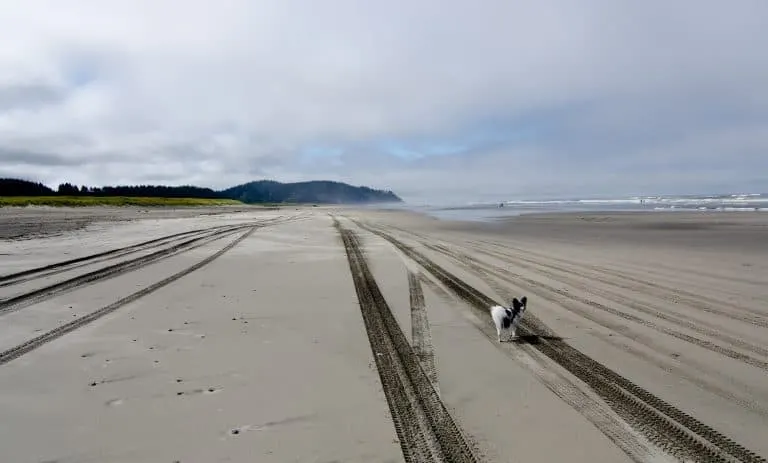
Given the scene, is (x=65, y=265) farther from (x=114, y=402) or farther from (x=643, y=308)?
(x=643, y=308)

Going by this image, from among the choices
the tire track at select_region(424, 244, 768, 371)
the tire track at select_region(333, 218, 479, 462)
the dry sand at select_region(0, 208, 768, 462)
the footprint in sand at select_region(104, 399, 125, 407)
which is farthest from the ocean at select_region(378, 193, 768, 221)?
the footprint in sand at select_region(104, 399, 125, 407)

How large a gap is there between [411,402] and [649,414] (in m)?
2.43

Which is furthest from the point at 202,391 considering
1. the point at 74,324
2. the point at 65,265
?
the point at 65,265

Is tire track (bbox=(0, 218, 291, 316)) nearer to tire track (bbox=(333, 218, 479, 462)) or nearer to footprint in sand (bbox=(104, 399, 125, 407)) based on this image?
footprint in sand (bbox=(104, 399, 125, 407))

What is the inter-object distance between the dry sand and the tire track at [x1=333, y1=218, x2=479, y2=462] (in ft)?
0.09

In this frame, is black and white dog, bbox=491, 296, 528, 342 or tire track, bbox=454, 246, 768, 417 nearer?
tire track, bbox=454, 246, 768, 417

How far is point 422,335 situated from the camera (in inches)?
278

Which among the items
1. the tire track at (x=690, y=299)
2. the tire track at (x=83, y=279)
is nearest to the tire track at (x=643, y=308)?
the tire track at (x=690, y=299)

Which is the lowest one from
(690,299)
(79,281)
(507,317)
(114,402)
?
(114,402)

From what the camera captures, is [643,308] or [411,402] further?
[643,308]

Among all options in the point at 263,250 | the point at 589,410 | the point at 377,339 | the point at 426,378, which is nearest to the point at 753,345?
the point at 589,410

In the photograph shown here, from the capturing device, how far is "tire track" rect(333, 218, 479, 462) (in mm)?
3887

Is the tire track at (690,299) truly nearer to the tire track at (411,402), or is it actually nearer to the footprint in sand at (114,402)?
the tire track at (411,402)

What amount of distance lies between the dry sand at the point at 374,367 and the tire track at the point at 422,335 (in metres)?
0.05
